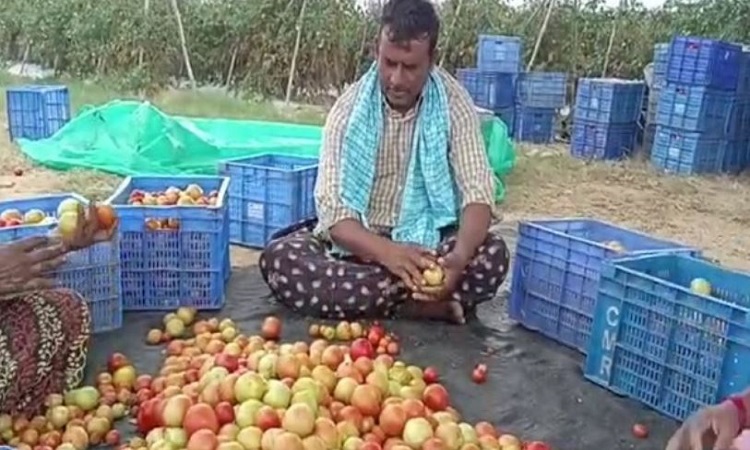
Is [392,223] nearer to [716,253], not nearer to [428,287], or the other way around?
[428,287]

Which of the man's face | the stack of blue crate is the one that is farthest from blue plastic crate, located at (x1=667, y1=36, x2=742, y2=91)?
the man's face

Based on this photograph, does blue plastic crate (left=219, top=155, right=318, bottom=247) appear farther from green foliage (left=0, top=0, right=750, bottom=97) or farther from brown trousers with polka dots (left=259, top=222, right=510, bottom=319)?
green foliage (left=0, top=0, right=750, bottom=97)

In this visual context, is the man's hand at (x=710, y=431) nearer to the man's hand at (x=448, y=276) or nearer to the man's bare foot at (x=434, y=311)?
the man's hand at (x=448, y=276)

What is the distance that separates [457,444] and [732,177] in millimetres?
7108

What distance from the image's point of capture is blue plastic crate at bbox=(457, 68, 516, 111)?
974cm

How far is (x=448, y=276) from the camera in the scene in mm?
3648

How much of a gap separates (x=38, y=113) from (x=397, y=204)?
16.1ft

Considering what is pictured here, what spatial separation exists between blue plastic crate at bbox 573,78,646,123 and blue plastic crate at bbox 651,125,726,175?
515mm

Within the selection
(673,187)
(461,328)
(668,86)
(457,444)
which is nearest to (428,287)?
(461,328)

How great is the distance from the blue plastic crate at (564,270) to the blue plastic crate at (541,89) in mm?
6133

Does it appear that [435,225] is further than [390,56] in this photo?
Yes

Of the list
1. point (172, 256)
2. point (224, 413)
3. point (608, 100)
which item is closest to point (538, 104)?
point (608, 100)

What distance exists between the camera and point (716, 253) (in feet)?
19.0

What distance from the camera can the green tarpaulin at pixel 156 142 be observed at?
6488mm
